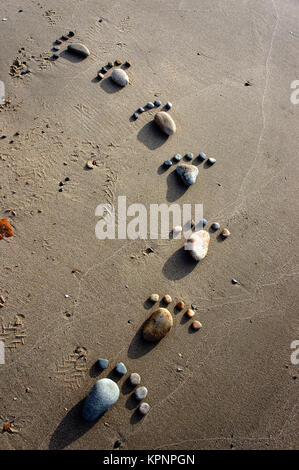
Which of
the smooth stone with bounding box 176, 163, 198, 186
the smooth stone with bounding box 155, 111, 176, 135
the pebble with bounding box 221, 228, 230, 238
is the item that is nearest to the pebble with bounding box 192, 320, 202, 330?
the pebble with bounding box 221, 228, 230, 238

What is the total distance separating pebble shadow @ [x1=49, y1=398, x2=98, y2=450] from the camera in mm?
2770

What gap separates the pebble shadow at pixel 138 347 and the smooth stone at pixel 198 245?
0.97 meters

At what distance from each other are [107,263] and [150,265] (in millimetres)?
443

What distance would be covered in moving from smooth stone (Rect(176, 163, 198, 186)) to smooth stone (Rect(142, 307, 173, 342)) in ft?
4.99

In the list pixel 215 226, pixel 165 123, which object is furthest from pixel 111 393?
pixel 165 123

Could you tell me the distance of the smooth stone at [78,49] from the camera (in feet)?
14.3

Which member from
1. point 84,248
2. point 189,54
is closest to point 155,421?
point 84,248

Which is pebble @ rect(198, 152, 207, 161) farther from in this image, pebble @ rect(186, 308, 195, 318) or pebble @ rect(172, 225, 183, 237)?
pebble @ rect(186, 308, 195, 318)

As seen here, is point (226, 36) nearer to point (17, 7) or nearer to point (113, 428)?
point (17, 7)

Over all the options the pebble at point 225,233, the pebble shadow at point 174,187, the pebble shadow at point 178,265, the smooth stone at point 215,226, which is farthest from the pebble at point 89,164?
the pebble at point 225,233

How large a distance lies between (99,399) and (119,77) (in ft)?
12.2

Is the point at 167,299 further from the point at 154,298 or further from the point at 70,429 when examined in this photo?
the point at 70,429

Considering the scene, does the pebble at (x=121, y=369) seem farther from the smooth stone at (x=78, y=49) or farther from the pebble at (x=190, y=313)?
the smooth stone at (x=78, y=49)

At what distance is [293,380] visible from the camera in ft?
10.4
